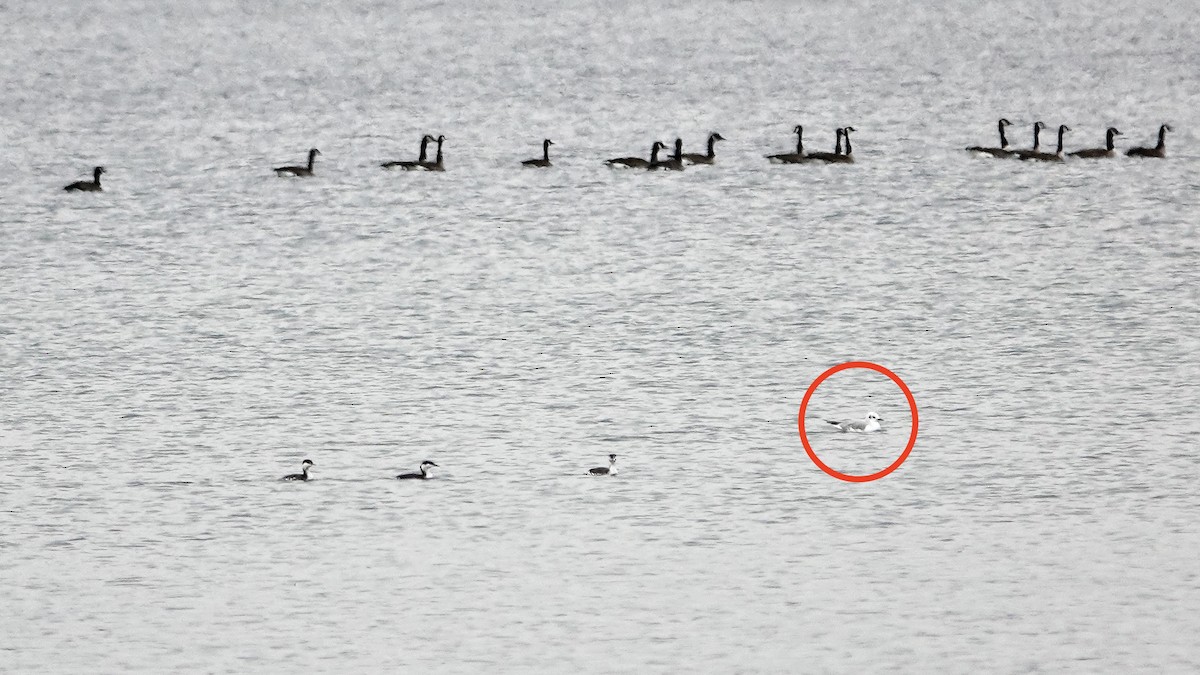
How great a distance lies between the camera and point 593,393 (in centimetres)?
2402

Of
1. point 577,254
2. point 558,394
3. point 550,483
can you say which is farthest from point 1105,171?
point 550,483

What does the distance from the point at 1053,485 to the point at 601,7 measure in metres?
63.5

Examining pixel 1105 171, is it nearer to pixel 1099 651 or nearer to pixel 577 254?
pixel 577 254

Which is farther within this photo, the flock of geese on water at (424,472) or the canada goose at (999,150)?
the canada goose at (999,150)

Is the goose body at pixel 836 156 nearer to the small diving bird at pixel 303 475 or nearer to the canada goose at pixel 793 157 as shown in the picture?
the canada goose at pixel 793 157

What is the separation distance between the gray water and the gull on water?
190 millimetres

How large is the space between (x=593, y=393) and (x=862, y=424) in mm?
3375

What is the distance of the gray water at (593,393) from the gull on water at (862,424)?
0.19 metres

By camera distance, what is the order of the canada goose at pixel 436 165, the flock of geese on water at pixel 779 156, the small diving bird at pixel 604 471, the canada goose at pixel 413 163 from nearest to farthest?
the small diving bird at pixel 604 471 → the flock of geese on water at pixel 779 156 → the canada goose at pixel 436 165 → the canada goose at pixel 413 163

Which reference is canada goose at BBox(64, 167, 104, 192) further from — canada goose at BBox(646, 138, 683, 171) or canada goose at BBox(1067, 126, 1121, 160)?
canada goose at BBox(1067, 126, 1121, 160)

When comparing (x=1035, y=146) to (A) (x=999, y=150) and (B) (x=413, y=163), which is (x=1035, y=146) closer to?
(A) (x=999, y=150)

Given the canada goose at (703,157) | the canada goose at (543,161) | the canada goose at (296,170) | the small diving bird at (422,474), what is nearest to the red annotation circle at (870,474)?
the small diving bird at (422,474)

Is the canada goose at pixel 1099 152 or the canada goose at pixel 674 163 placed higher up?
the canada goose at pixel 1099 152

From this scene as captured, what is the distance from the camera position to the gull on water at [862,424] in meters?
22.4
